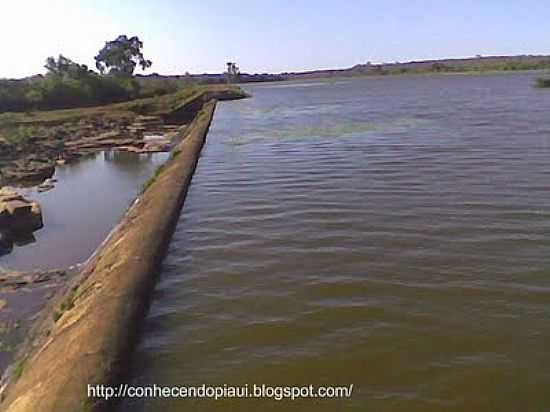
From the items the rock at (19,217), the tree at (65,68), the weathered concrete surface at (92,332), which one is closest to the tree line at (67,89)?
the tree at (65,68)

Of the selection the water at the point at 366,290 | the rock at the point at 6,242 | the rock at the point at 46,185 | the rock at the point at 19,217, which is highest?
the water at the point at 366,290

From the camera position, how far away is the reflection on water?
1332 cm

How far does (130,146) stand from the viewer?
110 feet

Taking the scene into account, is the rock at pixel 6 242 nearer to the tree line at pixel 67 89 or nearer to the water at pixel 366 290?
the water at pixel 366 290

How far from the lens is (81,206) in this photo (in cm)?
1878

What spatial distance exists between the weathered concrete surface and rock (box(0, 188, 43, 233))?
19.3ft

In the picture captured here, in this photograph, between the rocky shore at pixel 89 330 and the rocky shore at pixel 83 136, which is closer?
the rocky shore at pixel 89 330

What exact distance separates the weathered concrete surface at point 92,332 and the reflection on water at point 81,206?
11.2ft

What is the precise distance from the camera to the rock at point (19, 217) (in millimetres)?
15125

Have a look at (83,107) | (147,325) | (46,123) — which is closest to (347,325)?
(147,325)

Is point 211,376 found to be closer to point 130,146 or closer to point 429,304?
point 429,304

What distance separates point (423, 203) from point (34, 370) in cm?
799

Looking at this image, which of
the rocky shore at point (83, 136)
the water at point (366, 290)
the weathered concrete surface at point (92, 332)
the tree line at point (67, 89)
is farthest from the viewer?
the tree line at point (67, 89)

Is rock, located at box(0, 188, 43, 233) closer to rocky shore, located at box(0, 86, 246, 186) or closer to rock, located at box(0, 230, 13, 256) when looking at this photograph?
rock, located at box(0, 230, 13, 256)
